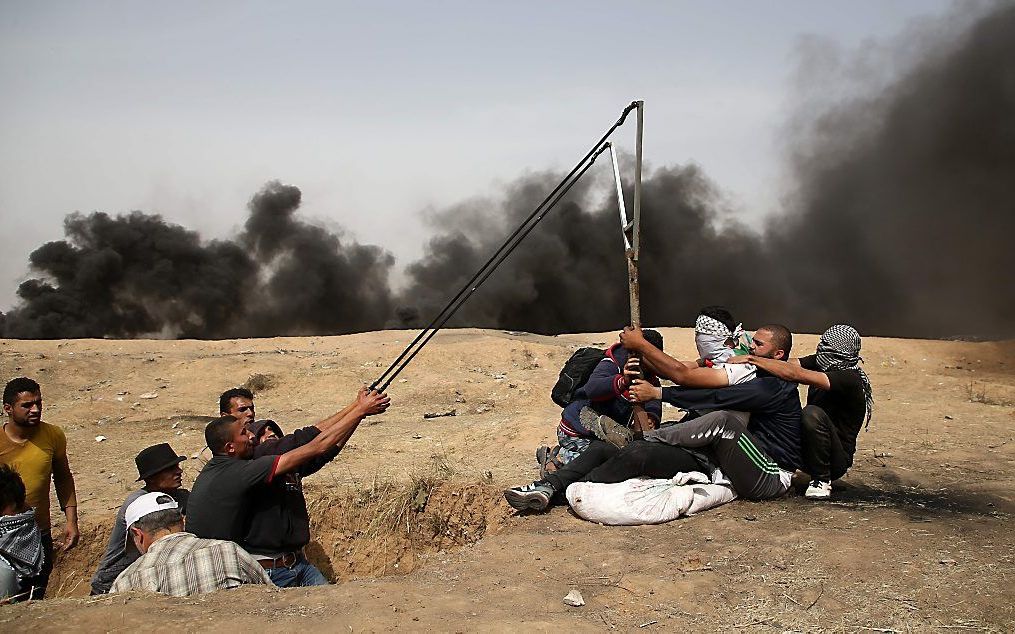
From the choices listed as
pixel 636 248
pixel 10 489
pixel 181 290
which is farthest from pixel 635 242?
pixel 181 290

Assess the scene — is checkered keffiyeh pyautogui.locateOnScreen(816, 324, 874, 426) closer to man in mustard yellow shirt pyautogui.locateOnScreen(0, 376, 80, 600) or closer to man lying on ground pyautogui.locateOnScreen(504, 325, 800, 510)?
man lying on ground pyautogui.locateOnScreen(504, 325, 800, 510)

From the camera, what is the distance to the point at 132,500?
482 cm

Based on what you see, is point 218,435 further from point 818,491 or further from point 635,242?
point 818,491

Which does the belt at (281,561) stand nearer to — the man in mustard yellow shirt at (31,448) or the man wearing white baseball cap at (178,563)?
the man wearing white baseball cap at (178,563)

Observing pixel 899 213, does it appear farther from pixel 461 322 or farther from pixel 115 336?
pixel 115 336

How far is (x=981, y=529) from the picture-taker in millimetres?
5043

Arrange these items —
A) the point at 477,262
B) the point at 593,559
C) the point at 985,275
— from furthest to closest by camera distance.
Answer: the point at 477,262 → the point at 985,275 → the point at 593,559

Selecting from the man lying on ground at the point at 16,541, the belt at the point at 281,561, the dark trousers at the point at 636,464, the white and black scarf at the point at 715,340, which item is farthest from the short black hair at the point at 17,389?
the white and black scarf at the point at 715,340

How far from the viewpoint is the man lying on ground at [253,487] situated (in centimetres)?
450

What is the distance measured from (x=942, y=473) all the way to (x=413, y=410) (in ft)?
22.5

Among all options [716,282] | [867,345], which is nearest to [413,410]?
[867,345]

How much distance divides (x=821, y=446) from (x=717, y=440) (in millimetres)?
758

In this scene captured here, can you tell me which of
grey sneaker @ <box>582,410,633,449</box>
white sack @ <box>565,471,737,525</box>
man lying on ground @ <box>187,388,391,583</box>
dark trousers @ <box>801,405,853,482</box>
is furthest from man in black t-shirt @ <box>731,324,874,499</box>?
man lying on ground @ <box>187,388,391,583</box>

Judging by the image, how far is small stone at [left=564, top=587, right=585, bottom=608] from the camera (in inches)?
165
